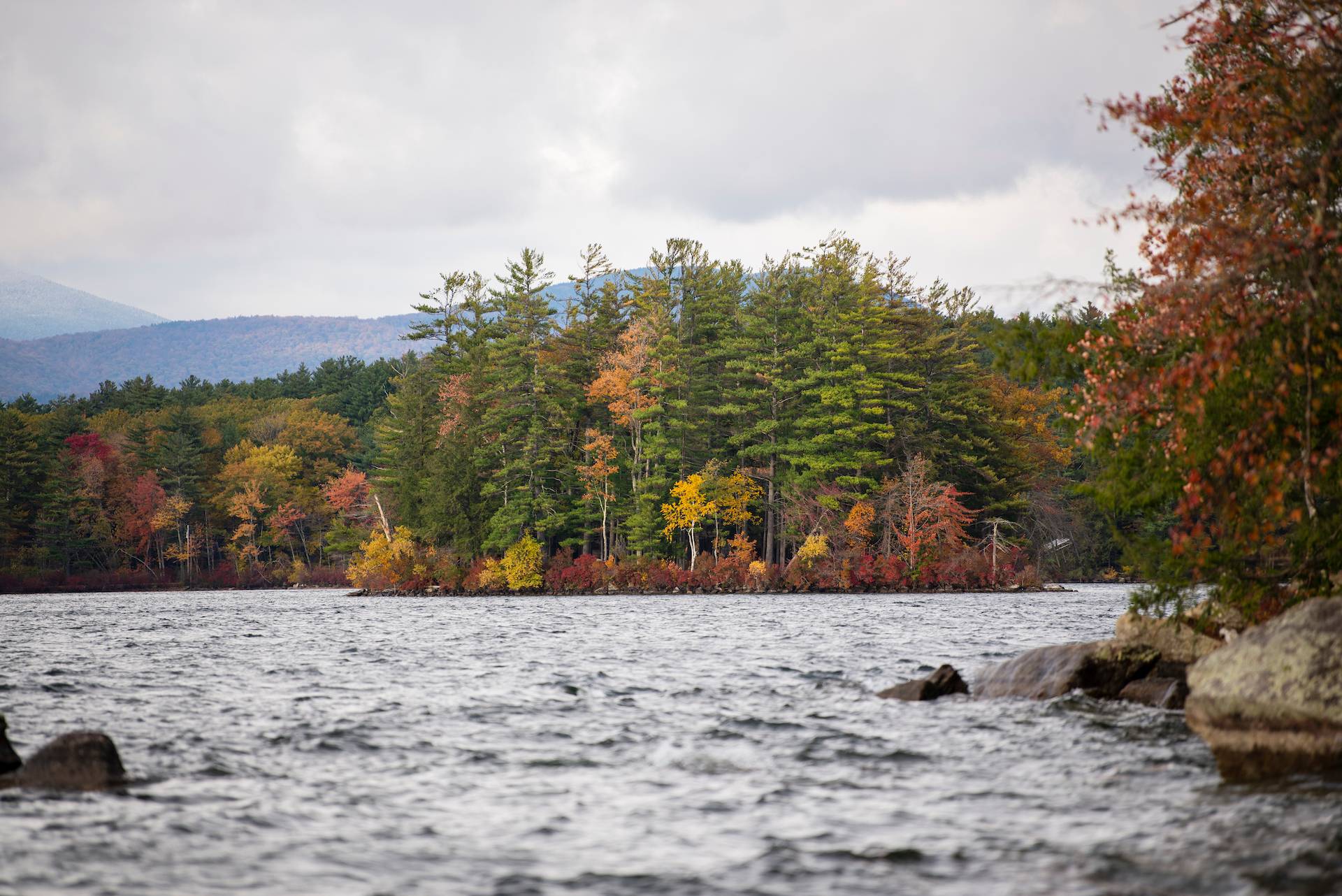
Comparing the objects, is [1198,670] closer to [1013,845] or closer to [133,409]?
[1013,845]

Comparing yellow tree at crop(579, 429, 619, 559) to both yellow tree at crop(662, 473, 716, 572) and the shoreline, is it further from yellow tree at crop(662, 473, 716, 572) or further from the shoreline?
the shoreline

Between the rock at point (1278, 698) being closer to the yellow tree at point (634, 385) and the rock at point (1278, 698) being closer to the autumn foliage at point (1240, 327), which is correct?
the autumn foliage at point (1240, 327)

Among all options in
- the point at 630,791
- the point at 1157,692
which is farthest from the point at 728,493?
the point at 630,791

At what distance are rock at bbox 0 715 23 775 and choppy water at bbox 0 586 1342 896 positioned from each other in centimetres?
87

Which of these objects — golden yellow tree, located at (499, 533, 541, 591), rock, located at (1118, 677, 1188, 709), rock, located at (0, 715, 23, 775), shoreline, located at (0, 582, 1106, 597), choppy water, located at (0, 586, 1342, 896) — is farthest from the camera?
golden yellow tree, located at (499, 533, 541, 591)

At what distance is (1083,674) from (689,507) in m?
42.5

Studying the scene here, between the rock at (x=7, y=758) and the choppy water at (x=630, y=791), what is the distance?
0.87 meters

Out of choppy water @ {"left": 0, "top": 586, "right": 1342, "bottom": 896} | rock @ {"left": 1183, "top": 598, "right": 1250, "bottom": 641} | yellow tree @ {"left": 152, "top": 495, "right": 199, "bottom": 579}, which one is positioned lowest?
choppy water @ {"left": 0, "top": 586, "right": 1342, "bottom": 896}

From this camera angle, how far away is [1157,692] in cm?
1338

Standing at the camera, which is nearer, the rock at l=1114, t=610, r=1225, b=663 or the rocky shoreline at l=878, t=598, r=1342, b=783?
the rocky shoreline at l=878, t=598, r=1342, b=783

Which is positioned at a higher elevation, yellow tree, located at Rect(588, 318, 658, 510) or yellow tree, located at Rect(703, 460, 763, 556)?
yellow tree, located at Rect(588, 318, 658, 510)

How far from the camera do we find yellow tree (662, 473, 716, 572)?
56.3 meters

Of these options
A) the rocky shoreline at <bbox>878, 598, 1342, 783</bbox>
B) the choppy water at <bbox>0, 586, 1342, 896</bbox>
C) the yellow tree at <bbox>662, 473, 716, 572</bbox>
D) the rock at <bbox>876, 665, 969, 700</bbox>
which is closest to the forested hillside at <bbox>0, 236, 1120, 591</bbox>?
the yellow tree at <bbox>662, 473, 716, 572</bbox>

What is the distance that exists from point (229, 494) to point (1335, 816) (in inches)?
3535
